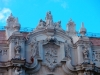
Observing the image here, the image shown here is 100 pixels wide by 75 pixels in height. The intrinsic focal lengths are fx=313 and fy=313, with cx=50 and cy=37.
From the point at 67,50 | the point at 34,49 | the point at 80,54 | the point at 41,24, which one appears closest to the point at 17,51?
the point at 34,49

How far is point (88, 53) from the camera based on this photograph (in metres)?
27.8

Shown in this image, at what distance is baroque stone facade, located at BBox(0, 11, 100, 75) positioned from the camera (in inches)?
1030

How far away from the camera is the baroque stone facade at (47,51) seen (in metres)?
26.2

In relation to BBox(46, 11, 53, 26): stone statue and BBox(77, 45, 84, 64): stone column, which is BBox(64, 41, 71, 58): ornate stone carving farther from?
BBox(46, 11, 53, 26): stone statue

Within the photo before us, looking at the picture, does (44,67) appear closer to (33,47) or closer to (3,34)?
(33,47)

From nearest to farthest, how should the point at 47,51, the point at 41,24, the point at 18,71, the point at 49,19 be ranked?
the point at 18,71
the point at 47,51
the point at 41,24
the point at 49,19

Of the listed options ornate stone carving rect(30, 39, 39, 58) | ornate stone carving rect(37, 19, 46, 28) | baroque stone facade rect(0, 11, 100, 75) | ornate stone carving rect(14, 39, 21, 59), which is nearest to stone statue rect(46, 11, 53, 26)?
baroque stone facade rect(0, 11, 100, 75)

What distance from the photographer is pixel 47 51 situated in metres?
27.5

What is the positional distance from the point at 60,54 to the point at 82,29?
331cm

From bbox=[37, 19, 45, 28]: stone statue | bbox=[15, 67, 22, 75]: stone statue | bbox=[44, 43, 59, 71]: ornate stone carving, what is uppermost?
bbox=[37, 19, 45, 28]: stone statue

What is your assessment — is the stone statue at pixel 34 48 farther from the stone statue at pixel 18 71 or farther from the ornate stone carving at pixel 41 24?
the stone statue at pixel 18 71

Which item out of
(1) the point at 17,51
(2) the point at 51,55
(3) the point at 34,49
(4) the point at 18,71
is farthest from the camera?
(2) the point at 51,55

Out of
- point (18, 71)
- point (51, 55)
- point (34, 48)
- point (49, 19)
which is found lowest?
point (18, 71)

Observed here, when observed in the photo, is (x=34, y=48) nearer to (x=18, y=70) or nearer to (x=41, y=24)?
(x=41, y=24)
